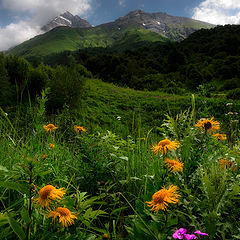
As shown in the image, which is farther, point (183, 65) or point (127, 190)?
point (183, 65)

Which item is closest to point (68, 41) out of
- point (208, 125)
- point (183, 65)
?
point (183, 65)

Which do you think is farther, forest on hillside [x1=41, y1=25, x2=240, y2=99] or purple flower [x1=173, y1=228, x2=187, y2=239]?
forest on hillside [x1=41, y1=25, x2=240, y2=99]

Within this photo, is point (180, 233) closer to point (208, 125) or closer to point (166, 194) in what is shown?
point (166, 194)

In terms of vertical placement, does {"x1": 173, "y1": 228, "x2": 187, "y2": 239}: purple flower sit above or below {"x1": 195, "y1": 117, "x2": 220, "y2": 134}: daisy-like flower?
below

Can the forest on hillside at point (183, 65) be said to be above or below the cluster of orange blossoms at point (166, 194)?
above

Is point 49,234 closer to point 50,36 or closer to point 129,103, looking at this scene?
point 129,103

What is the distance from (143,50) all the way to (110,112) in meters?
27.9

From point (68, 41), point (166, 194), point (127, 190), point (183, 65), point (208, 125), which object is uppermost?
point (68, 41)

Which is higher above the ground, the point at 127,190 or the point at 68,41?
the point at 68,41

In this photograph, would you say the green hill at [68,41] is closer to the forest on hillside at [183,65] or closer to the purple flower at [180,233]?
the forest on hillside at [183,65]

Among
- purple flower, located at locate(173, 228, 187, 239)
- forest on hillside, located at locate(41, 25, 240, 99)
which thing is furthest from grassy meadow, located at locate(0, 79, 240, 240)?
forest on hillside, located at locate(41, 25, 240, 99)

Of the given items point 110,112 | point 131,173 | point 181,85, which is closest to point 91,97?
point 110,112

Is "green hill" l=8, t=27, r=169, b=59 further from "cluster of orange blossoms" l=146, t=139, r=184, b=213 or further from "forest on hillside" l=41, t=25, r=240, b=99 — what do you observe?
"cluster of orange blossoms" l=146, t=139, r=184, b=213

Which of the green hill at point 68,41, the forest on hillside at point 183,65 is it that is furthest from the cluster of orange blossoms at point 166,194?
the green hill at point 68,41
